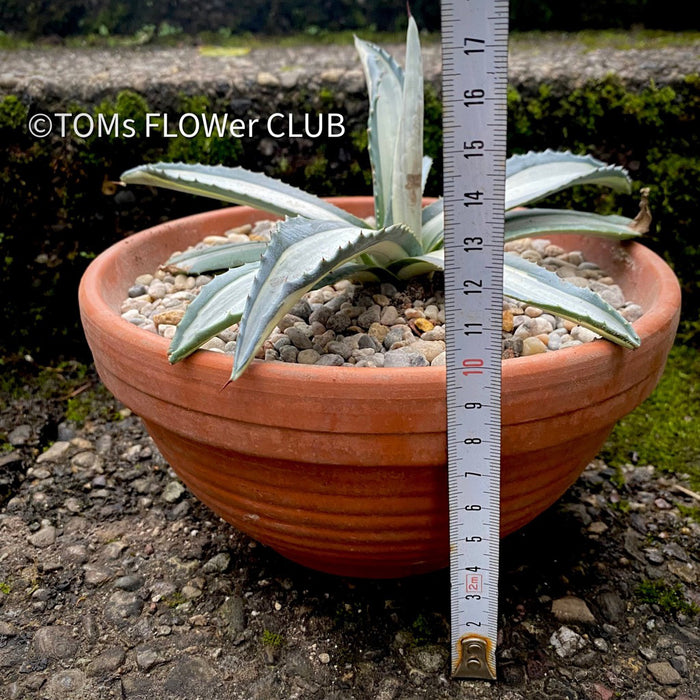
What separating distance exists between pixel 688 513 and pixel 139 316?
3.40 ft

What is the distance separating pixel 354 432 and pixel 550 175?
25.4 inches

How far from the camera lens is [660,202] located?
1.82 meters

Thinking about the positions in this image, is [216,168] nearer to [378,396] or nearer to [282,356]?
[282,356]

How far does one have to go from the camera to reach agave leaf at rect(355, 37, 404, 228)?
3.90 ft

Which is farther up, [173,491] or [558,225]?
[558,225]

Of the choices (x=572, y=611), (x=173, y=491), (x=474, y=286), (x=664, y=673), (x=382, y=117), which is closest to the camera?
(x=474, y=286)

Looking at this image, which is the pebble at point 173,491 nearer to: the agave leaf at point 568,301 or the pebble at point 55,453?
the pebble at point 55,453

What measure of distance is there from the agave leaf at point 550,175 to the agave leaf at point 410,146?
6.2 inches

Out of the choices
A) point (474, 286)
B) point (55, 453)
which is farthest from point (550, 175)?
point (55, 453)

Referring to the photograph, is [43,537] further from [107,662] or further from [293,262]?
[293,262]

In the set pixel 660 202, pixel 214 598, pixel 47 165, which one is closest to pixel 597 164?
pixel 660 202

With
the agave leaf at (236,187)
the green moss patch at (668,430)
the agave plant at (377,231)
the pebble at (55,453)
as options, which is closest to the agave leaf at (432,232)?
the agave plant at (377,231)

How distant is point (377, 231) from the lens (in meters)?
0.93

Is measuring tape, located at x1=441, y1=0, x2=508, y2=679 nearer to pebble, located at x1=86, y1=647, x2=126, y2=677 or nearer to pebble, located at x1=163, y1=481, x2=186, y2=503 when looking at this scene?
pebble, located at x1=86, y1=647, x2=126, y2=677
